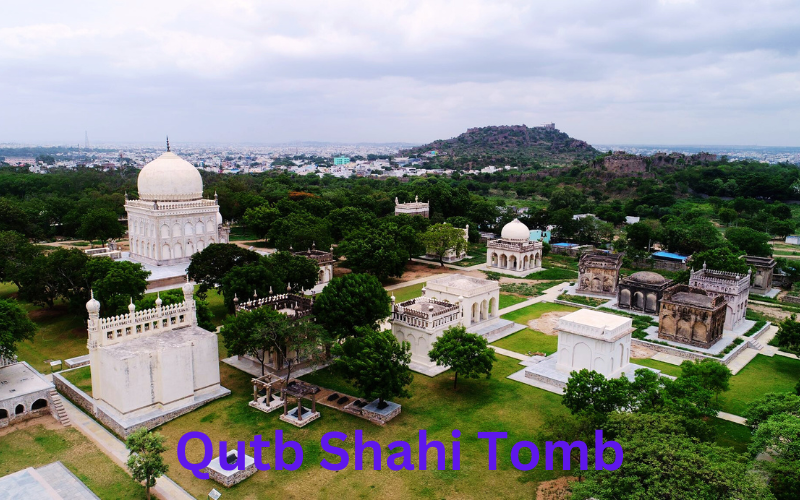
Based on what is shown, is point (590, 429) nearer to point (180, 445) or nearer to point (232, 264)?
point (180, 445)

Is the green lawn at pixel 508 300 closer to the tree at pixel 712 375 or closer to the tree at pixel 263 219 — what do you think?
the tree at pixel 712 375

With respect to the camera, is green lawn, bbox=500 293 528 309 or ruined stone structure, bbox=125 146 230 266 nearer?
green lawn, bbox=500 293 528 309

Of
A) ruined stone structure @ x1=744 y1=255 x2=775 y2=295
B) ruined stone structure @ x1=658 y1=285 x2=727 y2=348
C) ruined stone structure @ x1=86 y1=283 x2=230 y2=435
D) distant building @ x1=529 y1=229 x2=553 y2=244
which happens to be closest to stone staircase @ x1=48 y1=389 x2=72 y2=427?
ruined stone structure @ x1=86 y1=283 x2=230 y2=435

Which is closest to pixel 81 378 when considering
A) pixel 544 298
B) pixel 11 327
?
pixel 11 327

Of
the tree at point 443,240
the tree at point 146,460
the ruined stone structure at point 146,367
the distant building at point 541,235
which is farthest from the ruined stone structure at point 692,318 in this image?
the distant building at point 541,235

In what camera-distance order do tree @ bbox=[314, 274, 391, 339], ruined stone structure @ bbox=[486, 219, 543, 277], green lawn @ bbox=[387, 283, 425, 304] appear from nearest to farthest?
tree @ bbox=[314, 274, 391, 339]
green lawn @ bbox=[387, 283, 425, 304]
ruined stone structure @ bbox=[486, 219, 543, 277]

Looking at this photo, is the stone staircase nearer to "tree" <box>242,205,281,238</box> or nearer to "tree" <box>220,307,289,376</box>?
"tree" <box>220,307,289,376</box>

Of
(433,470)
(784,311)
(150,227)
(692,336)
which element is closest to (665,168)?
(784,311)
